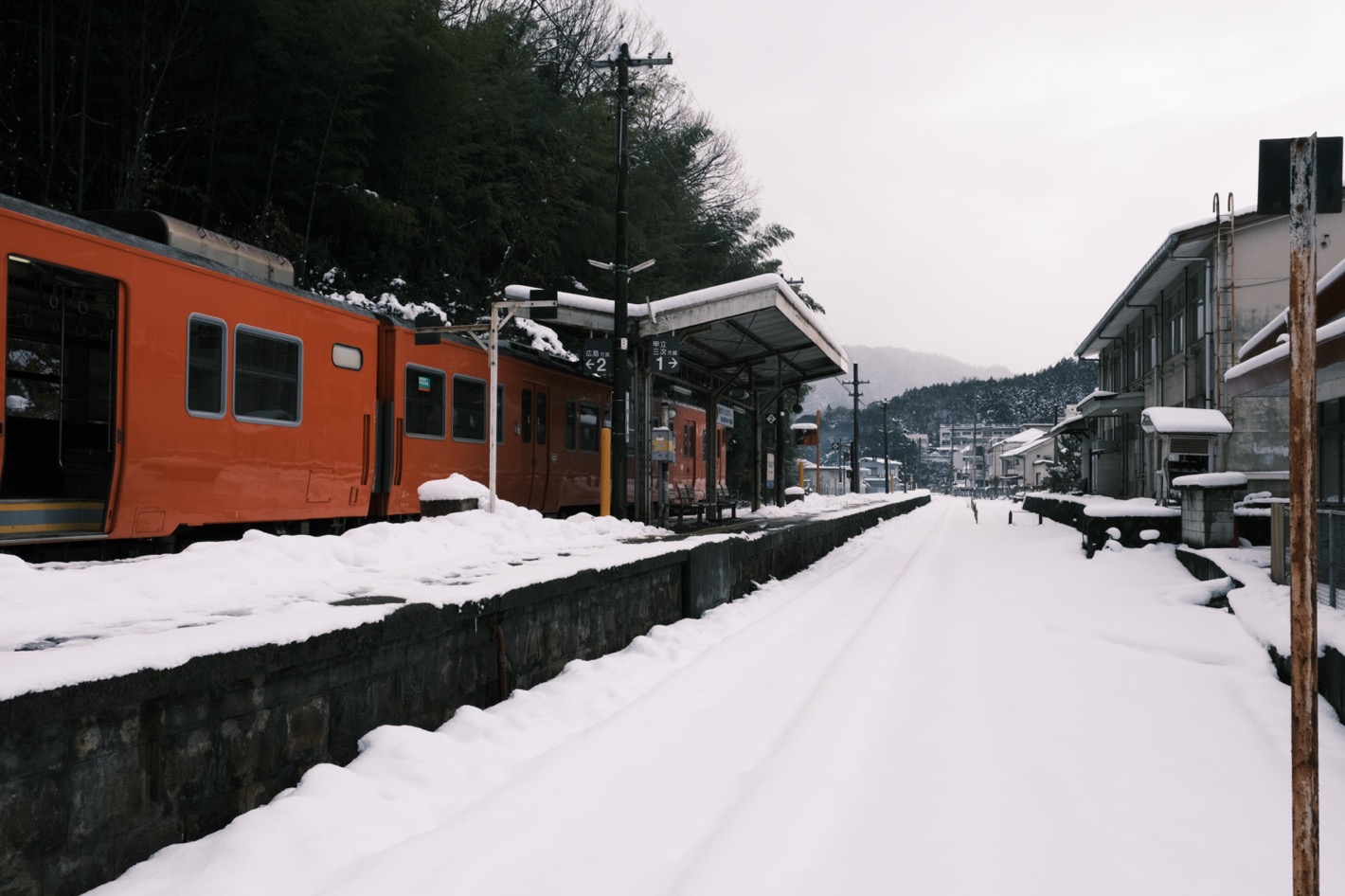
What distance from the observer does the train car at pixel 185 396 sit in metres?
7.20

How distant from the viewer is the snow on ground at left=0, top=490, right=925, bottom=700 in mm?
3463

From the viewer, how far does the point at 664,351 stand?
650 inches

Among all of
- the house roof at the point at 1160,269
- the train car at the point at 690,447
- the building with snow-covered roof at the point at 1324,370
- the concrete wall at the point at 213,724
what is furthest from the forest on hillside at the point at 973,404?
the concrete wall at the point at 213,724

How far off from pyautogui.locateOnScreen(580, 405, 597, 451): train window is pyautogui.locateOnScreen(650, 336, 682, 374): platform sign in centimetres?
182

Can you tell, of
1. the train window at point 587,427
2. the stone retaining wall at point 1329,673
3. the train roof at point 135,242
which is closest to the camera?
the stone retaining wall at point 1329,673

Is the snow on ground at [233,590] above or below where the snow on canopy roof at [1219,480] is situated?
below

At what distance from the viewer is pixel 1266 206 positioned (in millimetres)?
2926

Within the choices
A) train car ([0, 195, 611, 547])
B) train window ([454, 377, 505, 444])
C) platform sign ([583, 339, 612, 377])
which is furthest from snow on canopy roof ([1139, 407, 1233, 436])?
train car ([0, 195, 611, 547])

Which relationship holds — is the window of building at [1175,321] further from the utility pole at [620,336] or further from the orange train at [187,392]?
the orange train at [187,392]

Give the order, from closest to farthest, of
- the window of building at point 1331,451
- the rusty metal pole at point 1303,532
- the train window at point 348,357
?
the rusty metal pole at point 1303,532 → the train window at point 348,357 → the window of building at point 1331,451

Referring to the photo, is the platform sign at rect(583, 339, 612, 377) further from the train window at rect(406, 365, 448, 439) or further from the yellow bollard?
the train window at rect(406, 365, 448, 439)

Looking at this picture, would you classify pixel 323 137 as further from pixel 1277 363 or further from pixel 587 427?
pixel 1277 363

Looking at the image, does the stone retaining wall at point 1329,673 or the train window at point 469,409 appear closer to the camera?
the stone retaining wall at point 1329,673

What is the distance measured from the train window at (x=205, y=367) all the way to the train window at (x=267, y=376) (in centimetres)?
19
